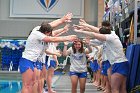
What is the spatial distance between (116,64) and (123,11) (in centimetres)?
339

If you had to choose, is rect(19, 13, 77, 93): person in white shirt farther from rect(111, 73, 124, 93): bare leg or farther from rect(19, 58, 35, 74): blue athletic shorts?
rect(111, 73, 124, 93): bare leg

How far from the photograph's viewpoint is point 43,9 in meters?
25.2

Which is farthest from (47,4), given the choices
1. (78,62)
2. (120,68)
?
(120,68)

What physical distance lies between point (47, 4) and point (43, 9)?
46 centimetres

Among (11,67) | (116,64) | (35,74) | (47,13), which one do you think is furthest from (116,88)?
(11,67)

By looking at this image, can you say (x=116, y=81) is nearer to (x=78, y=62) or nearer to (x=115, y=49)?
(x=115, y=49)

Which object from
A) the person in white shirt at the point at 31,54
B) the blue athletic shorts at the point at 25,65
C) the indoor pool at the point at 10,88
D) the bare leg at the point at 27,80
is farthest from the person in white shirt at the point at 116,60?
the indoor pool at the point at 10,88

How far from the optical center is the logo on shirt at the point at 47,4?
82.8 ft

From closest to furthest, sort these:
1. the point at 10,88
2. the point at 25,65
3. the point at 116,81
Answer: the point at 25,65, the point at 116,81, the point at 10,88

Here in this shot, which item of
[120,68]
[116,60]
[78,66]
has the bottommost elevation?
[78,66]

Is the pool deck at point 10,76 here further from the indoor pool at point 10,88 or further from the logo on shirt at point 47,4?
the logo on shirt at point 47,4

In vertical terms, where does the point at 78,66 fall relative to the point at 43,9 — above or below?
below

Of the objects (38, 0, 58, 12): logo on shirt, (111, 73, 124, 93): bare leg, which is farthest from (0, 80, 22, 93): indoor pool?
(38, 0, 58, 12): logo on shirt

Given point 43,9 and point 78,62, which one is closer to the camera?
point 78,62
